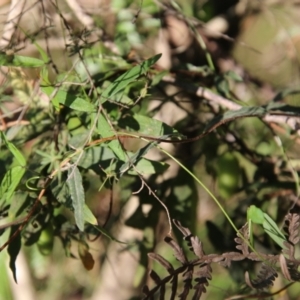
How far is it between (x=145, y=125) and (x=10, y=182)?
0.49 feet

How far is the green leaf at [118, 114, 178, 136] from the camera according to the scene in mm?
660

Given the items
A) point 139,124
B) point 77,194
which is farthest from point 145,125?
point 77,194

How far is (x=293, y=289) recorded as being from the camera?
1.02m

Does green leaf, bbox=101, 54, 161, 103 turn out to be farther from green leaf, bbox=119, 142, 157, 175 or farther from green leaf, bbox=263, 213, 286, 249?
green leaf, bbox=263, 213, 286, 249

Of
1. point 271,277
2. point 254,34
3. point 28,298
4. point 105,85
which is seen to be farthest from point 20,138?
point 254,34

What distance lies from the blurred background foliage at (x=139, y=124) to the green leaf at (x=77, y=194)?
0.9 inches

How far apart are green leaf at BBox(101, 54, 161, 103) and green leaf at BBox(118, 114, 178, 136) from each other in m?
0.04

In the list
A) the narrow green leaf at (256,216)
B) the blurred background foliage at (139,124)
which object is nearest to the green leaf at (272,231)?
the narrow green leaf at (256,216)

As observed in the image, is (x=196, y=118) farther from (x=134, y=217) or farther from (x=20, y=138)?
(x=20, y=138)

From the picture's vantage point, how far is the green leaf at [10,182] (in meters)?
0.62

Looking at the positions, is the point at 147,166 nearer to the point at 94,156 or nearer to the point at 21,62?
the point at 94,156

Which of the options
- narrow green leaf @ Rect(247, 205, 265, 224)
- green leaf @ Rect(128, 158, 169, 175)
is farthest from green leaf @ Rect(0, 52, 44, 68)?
narrow green leaf @ Rect(247, 205, 265, 224)

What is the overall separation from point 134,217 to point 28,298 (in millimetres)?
377

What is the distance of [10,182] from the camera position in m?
0.63
